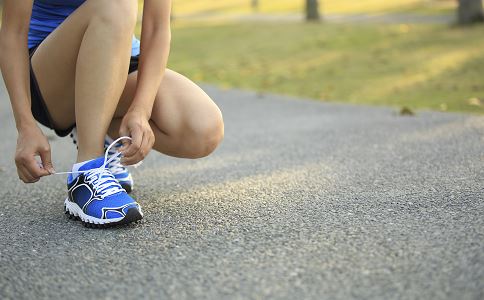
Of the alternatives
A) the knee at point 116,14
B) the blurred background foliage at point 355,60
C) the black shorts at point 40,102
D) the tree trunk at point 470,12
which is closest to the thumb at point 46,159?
the black shorts at point 40,102

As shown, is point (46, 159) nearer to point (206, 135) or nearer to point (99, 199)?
point (99, 199)

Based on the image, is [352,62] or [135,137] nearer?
[135,137]

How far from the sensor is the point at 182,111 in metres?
2.13

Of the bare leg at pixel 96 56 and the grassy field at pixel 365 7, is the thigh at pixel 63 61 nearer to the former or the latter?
the bare leg at pixel 96 56

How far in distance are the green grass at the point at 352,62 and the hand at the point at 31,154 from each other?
3.21 m

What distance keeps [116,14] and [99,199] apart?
1.92 ft

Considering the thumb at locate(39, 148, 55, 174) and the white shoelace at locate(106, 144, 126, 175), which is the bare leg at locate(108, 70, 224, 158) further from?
the thumb at locate(39, 148, 55, 174)

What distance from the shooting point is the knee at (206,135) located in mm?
2125

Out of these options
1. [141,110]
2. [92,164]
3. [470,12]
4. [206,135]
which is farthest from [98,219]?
[470,12]

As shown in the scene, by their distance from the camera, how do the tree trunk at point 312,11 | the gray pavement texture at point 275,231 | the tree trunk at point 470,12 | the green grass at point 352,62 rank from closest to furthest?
the gray pavement texture at point 275,231
the green grass at point 352,62
the tree trunk at point 470,12
the tree trunk at point 312,11

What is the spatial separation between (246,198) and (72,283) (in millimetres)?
858

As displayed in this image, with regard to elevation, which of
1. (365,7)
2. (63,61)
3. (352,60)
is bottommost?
(365,7)

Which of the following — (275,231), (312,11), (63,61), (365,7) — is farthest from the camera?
(365,7)

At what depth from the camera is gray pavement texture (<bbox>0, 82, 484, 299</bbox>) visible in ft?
4.76
